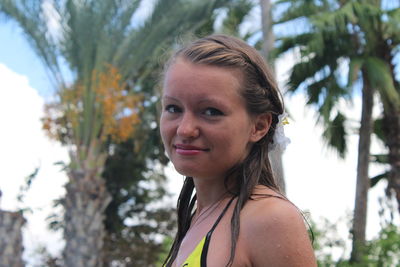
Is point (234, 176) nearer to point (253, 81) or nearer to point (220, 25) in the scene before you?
point (253, 81)

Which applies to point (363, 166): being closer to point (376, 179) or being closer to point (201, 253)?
point (376, 179)

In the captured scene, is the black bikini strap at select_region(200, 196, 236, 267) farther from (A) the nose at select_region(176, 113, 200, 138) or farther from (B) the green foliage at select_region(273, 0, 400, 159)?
(B) the green foliage at select_region(273, 0, 400, 159)

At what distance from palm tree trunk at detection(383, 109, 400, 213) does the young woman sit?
11.6m

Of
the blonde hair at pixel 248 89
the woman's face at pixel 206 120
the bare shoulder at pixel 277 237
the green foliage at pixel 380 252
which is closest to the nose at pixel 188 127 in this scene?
the woman's face at pixel 206 120

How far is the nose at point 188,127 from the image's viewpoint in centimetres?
161

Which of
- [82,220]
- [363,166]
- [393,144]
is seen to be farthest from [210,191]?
[393,144]

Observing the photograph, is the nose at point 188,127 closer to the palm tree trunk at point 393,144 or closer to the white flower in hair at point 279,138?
the white flower in hair at point 279,138

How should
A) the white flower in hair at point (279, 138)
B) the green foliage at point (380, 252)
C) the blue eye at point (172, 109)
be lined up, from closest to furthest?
the blue eye at point (172, 109)
the white flower in hair at point (279, 138)
the green foliage at point (380, 252)

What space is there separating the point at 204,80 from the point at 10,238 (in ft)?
27.5

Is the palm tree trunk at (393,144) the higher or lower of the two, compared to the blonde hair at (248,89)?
higher

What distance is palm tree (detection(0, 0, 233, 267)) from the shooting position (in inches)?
438

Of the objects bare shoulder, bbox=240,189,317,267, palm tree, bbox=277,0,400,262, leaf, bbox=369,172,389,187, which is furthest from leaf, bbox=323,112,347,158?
bare shoulder, bbox=240,189,317,267

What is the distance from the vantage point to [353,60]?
1268 centimetres

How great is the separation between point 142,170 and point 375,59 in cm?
886
